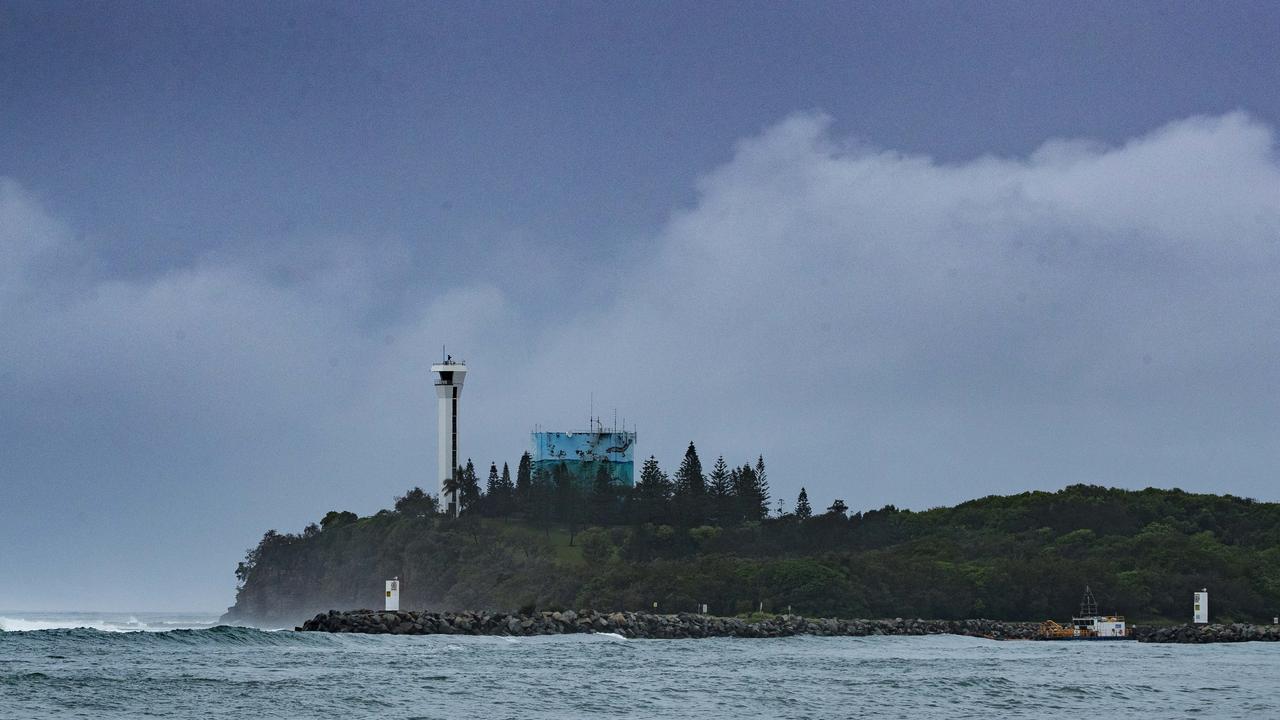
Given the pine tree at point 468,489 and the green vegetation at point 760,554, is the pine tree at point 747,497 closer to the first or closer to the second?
the green vegetation at point 760,554

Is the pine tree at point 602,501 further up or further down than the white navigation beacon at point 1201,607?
further up

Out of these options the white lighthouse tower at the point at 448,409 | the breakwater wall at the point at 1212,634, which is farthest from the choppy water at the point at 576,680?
the white lighthouse tower at the point at 448,409

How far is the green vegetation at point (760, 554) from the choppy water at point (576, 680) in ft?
141

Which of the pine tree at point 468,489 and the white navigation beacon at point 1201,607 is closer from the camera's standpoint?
the white navigation beacon at point 1201,607

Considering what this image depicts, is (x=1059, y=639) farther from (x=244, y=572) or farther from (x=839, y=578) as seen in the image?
(x=244, y=572)

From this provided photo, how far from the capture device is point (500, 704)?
3850 centimetres

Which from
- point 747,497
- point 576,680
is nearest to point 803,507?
point 747,497

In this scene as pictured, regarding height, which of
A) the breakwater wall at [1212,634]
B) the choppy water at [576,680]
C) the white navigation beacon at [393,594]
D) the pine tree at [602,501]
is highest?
the pine tree at [602,501]

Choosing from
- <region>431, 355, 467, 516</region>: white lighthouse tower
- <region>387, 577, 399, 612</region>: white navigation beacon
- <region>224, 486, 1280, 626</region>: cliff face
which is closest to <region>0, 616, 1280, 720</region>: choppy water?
<region>387, 577, 399, 612</region>: white navigation beacon

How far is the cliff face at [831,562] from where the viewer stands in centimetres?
11281

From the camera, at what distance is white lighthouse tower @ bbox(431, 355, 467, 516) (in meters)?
142

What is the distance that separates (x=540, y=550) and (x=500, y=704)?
341ft

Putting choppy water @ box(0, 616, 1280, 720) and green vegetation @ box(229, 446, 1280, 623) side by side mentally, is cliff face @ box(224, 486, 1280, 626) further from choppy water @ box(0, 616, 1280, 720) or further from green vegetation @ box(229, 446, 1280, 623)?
choppy water @ box(0, 616, 1280, 720)

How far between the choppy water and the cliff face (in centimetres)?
4262
